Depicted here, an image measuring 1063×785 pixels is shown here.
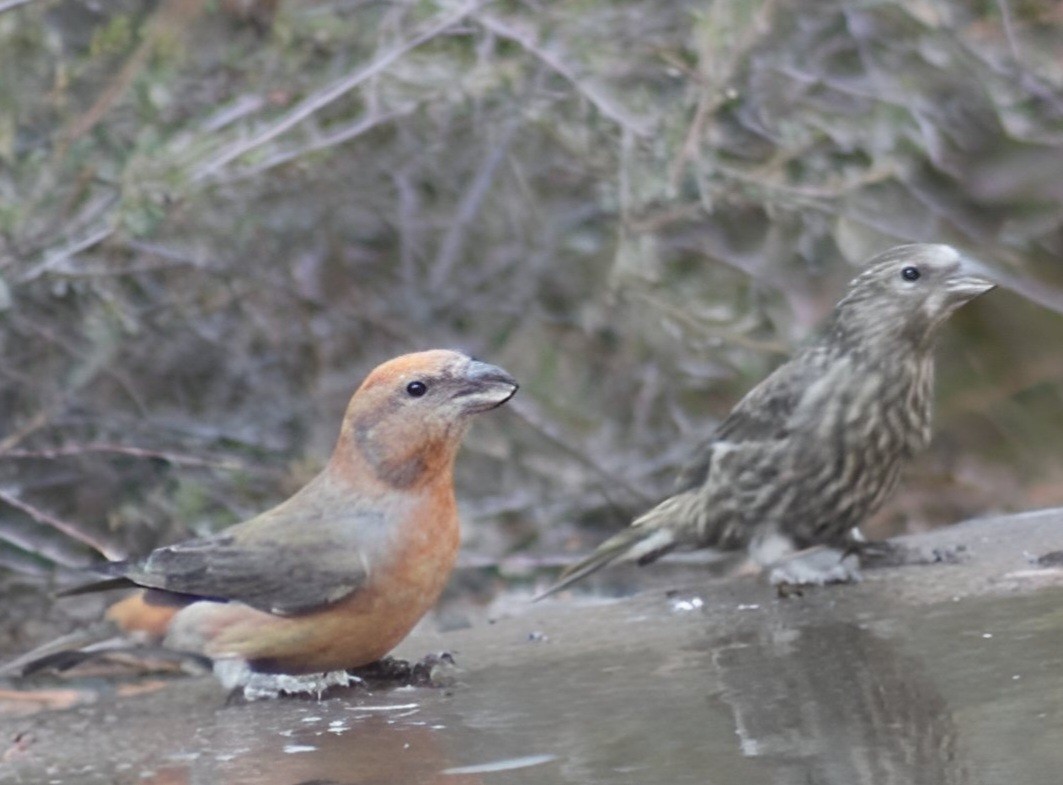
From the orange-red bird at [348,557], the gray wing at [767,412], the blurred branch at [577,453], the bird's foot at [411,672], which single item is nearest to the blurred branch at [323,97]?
the blurred branch at [577,453]

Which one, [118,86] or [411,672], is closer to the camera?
[411,672]

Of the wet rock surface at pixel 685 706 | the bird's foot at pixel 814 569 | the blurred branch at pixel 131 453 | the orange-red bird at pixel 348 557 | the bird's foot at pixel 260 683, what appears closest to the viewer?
the wet rock surface at pixel 685 706

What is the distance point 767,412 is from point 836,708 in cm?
218

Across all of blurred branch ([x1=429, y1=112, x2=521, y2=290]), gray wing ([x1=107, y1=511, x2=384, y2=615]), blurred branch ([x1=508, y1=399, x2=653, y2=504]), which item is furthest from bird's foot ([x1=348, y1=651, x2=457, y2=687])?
blurred branch ([x1=429, y1=112, x2=521, y2=290])

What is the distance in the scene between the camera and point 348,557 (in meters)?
4.29

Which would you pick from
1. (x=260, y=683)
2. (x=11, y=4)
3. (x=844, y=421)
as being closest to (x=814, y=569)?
(x=844, y=421)

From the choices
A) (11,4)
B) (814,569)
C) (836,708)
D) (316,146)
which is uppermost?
(11,4)

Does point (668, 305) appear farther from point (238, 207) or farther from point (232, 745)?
point (232, 745)

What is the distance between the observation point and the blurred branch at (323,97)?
19.5ft

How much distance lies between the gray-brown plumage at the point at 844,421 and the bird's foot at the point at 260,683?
148 centimetres

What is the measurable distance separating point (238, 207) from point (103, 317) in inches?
25.2

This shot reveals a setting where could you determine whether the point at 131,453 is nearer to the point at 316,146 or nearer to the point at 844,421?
the point at 316,146

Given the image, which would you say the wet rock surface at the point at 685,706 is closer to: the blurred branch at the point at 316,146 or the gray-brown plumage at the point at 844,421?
the gray-brown plumage at the point at 844,421

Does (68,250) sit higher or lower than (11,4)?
lower
